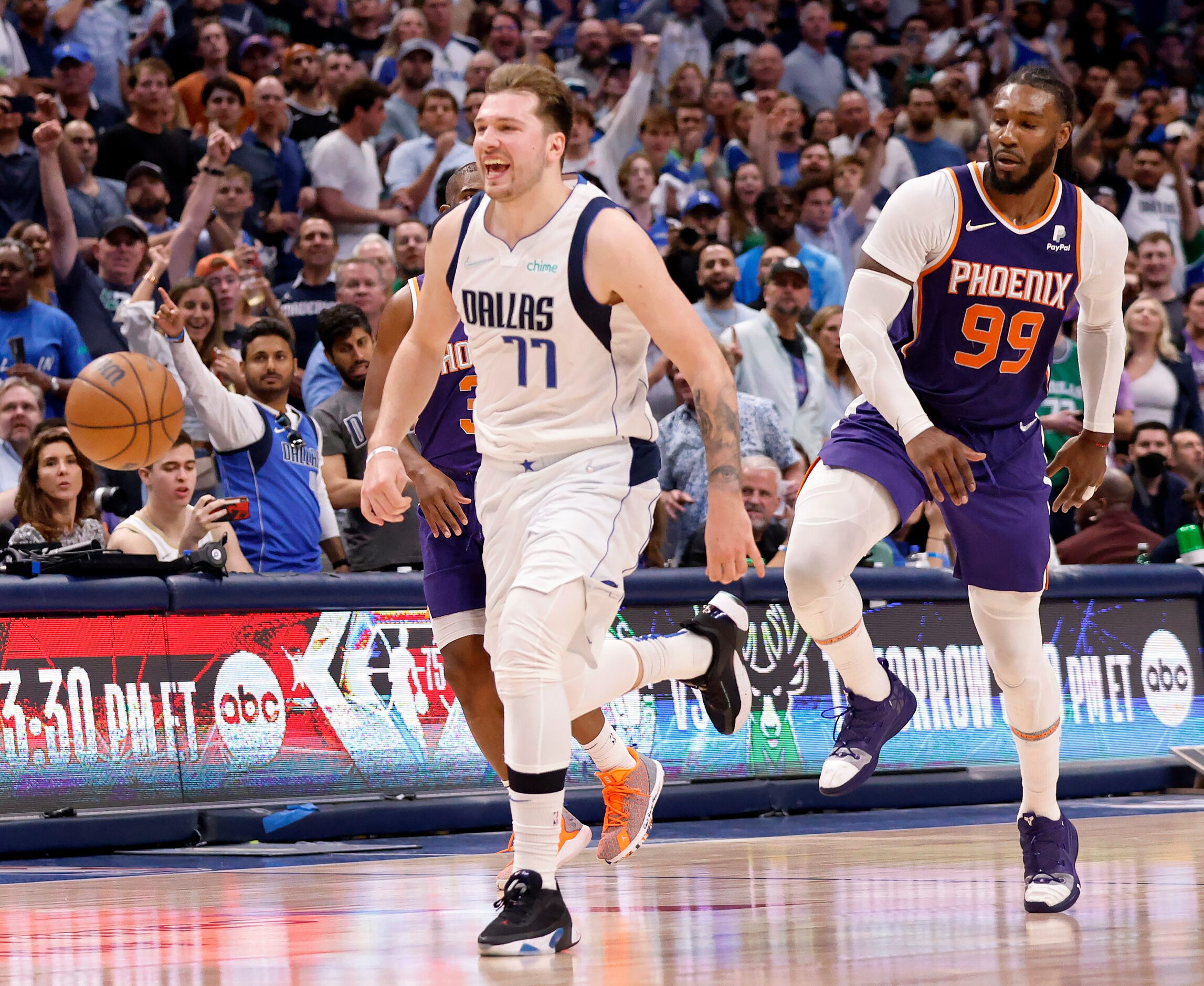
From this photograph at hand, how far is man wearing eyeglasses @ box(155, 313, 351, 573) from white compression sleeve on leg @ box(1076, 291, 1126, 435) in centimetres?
428

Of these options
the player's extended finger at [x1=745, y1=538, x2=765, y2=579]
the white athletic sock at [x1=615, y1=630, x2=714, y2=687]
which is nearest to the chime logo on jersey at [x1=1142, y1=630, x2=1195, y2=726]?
the white athletic sock at [x1=615, y1=630, x2=714, y2=687]

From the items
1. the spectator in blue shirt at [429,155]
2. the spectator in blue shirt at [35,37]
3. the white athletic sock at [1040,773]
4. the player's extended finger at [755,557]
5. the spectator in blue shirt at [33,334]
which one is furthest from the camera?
the spectator in blue shirt at [429,155]

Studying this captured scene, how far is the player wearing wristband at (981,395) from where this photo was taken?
5371 millimetres

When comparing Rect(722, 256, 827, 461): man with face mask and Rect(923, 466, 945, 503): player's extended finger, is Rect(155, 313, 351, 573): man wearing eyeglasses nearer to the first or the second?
Rect(722, 256, 827, 461): man with face mask

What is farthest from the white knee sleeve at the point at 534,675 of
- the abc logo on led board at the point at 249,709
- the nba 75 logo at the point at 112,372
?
the nba 75 logo at the point at 112,372

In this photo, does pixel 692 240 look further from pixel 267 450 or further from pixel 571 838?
pixel 571 838

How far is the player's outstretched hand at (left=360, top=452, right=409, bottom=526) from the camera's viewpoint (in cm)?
494

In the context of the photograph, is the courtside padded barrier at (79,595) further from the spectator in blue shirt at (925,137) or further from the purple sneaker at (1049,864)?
the spectator in blue shirt at (925,137)


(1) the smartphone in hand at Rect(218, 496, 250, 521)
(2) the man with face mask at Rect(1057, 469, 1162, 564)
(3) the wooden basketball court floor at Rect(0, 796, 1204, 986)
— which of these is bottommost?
(3) the wooden basketball court floor at Rect(0, 796, 1204, 986)

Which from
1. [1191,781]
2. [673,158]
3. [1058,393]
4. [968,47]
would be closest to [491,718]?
[1191,781]

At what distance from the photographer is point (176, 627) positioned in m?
7.70

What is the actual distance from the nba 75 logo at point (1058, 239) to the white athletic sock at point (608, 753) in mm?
2182

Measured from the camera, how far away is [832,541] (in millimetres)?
5438

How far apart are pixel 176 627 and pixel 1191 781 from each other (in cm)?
588
